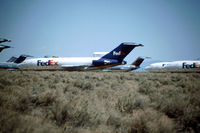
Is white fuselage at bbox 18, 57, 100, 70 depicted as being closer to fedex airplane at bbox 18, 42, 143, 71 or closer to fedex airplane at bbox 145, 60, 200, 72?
fedex airplane at bbox 18, 42, 143, 71

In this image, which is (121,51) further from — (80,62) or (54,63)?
(54,63)

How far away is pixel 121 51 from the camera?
23.3 m

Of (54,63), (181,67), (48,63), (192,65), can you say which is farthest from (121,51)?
(192,65)

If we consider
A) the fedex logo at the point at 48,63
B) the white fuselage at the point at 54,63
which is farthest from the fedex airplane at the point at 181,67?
the fedex logo at the point at 48,63

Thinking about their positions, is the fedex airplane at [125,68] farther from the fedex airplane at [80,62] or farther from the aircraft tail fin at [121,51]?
the fedex airplane at [80,62]

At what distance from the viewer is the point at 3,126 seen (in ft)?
4.84

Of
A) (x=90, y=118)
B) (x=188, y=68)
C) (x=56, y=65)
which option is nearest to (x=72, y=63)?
(x=56, y=65)

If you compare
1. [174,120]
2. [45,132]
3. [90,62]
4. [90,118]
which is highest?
[90,62]

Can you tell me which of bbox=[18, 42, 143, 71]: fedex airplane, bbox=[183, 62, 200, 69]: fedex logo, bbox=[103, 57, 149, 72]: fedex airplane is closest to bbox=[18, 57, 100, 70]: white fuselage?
bbox=[18, 42, 143, 71]: fedex airplane

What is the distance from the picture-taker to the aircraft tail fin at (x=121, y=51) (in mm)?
22844

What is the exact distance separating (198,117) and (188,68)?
92.1 feet

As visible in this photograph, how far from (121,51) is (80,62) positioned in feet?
29.2

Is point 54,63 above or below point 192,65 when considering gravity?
above

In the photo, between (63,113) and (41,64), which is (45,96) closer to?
(63,113)
